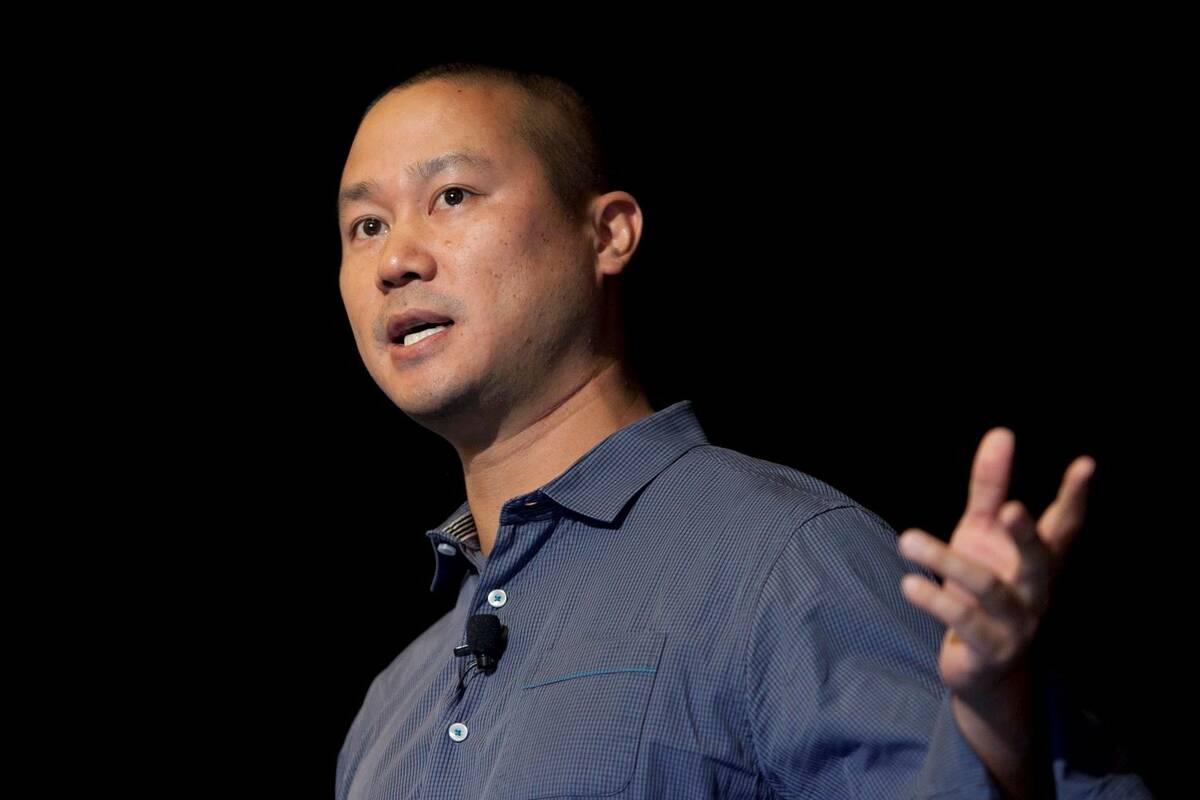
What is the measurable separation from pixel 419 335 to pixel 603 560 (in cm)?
41

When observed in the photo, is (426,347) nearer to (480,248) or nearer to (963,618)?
(480,248)

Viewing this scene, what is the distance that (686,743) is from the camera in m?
1.38

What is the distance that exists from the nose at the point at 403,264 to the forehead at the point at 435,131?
0.10 metres

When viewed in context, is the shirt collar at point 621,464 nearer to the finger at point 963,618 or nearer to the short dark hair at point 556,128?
the short dark hair at point 556,128

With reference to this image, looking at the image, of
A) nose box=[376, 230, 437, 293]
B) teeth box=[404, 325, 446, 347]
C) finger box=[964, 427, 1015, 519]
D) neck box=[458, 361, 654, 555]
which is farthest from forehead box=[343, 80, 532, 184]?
finger box=[964, 427, 1015, 519]

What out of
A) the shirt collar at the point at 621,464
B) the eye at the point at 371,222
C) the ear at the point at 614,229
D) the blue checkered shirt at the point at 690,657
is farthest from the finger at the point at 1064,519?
the eye at the point at 371,222

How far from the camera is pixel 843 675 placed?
1324mm

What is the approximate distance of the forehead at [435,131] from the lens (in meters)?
1.85

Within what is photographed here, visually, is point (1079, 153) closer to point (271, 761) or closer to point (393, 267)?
point (393, 267)

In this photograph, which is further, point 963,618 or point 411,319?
point 411,319

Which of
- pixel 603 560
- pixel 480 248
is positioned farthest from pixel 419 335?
pixel 603 560

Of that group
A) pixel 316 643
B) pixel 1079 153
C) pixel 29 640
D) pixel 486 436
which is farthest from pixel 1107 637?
pixel 29 640

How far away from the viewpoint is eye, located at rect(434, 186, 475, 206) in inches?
71.8

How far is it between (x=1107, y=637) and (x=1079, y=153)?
78 centimetres
